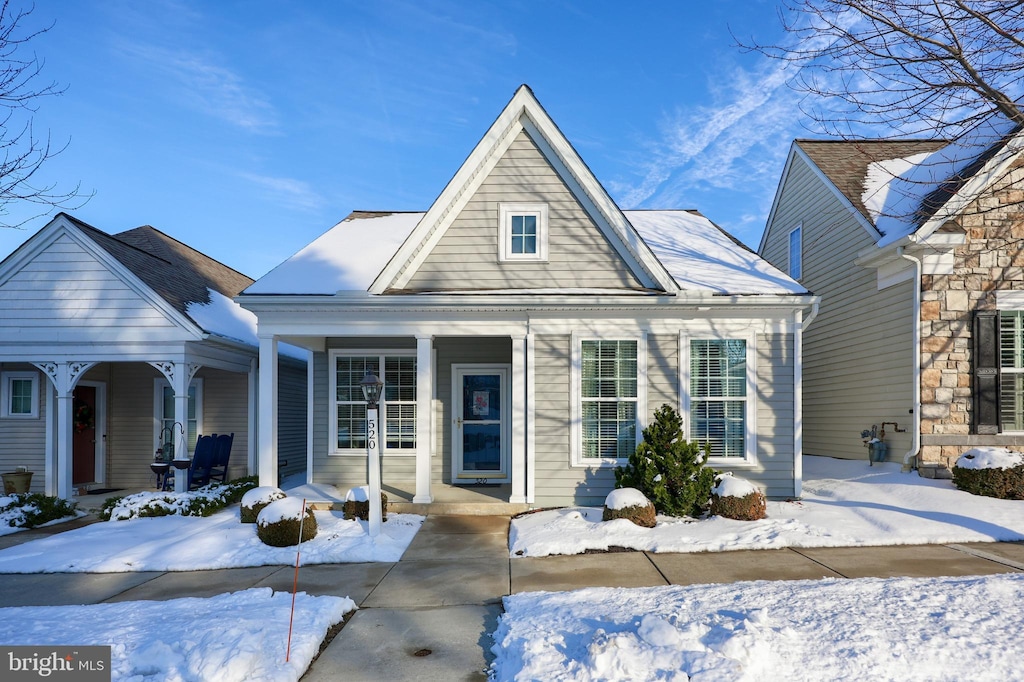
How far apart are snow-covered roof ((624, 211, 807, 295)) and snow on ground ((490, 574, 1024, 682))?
524cm

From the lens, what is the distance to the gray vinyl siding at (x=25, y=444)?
12773mm

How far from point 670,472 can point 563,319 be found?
Result: 110 inches

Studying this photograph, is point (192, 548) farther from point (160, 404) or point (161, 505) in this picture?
point (160, 404)

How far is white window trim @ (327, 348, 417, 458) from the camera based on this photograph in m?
11.6

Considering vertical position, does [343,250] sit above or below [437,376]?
above

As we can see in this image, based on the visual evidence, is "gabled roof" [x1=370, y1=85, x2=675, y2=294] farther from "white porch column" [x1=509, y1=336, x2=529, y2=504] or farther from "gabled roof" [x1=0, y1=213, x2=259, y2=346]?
"gabled roof" [x1=0, y1=213, x2=259, y2=346]

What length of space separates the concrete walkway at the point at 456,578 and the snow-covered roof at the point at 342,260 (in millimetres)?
4631

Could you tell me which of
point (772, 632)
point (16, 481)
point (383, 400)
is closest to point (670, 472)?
point (772, 632)

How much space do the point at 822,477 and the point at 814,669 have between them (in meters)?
7.98

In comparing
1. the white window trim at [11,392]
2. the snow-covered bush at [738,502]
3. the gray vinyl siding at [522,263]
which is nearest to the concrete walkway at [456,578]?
the snow-covered bush at [738,502]

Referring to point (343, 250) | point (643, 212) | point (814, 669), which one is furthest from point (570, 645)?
point (643, 212)

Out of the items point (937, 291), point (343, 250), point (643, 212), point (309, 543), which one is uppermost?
point (643, 212)

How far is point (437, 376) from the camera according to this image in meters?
11.9

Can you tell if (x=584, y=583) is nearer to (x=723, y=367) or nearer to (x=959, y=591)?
(x=959, y=591)
